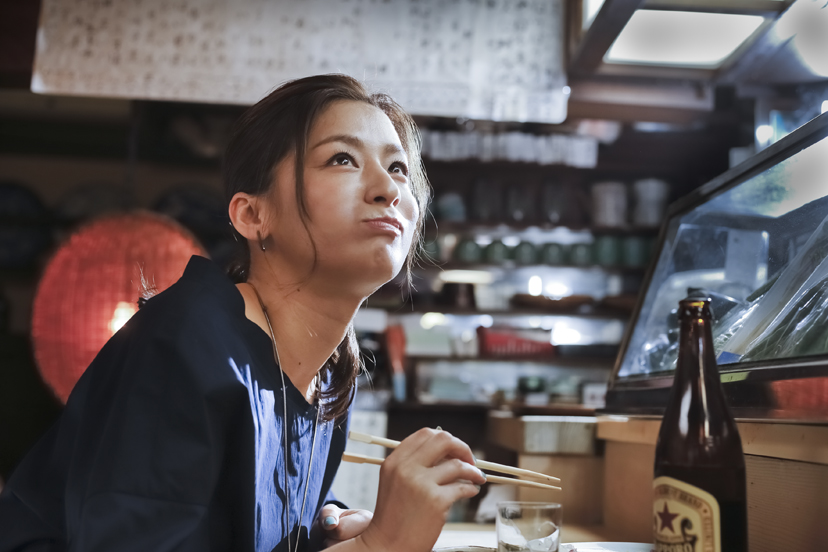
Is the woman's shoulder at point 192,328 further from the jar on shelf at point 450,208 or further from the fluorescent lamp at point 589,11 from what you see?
the jar on shelf at point 450,208

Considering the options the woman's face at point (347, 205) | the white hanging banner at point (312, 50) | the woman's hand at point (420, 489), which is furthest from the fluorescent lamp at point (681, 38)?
the woman's hand at point (420, 489)

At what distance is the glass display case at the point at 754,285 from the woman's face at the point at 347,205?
47 centimetres

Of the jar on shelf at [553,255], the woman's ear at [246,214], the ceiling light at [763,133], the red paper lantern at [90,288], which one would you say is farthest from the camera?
the jar on shelf at [553,255]

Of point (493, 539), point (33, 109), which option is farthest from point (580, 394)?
point (33, 109)

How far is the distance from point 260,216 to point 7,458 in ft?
14.7

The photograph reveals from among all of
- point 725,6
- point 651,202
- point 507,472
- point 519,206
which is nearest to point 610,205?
point 651,202

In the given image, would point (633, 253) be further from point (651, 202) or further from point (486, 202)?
point (486, 202)

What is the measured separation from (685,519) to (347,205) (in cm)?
Answer: 63

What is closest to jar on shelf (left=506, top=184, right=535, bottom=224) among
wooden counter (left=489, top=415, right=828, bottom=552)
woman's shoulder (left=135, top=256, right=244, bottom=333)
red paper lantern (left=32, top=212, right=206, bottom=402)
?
red paper lantern (left=32, top=212, right=206, bottom=402)

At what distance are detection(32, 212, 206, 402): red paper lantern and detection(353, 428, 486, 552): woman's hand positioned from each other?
6.51 feet

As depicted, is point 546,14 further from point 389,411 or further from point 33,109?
point 33,109

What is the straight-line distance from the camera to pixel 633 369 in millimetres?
1494

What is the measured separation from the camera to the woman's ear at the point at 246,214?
113 cm

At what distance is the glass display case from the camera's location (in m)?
0.82
